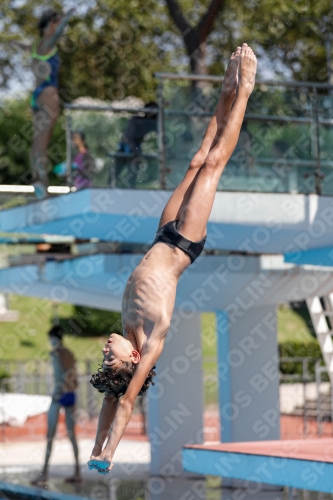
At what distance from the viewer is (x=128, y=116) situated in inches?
434

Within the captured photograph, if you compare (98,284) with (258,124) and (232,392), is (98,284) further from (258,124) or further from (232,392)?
(258,124)

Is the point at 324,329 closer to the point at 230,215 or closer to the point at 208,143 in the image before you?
the point at 230,215

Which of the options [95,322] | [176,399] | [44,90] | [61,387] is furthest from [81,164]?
[95,322]

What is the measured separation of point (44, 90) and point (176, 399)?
181 inches

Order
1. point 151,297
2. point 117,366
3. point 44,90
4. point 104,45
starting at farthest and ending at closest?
point 104,45 < point 44,90 < point 151,297 < point 117,366

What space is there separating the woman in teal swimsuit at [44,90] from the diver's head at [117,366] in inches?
237

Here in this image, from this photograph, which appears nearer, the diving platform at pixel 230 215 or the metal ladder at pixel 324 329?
the diving platform at pixel 230 215

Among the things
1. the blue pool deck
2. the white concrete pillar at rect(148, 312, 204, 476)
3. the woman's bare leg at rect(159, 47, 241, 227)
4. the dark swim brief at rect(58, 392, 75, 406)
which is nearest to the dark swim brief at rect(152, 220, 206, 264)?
the woman's bare leg at rect(159, 47, 241, 227)

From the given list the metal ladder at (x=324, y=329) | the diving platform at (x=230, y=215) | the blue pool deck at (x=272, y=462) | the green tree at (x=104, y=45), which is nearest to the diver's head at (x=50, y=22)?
the diving platform at (x=230, y=215)

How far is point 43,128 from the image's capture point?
38.9 ft

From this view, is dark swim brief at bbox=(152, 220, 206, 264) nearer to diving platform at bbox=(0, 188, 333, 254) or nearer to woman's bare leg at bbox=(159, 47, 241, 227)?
woman's bare leg at bbox=(159, 47, 241, 227)

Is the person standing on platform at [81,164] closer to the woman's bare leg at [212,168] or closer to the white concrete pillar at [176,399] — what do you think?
the white concrete pillar at [176,399]

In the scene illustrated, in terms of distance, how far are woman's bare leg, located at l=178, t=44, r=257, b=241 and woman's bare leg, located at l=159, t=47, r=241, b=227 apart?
0.09m

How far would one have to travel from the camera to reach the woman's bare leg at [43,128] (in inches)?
461
